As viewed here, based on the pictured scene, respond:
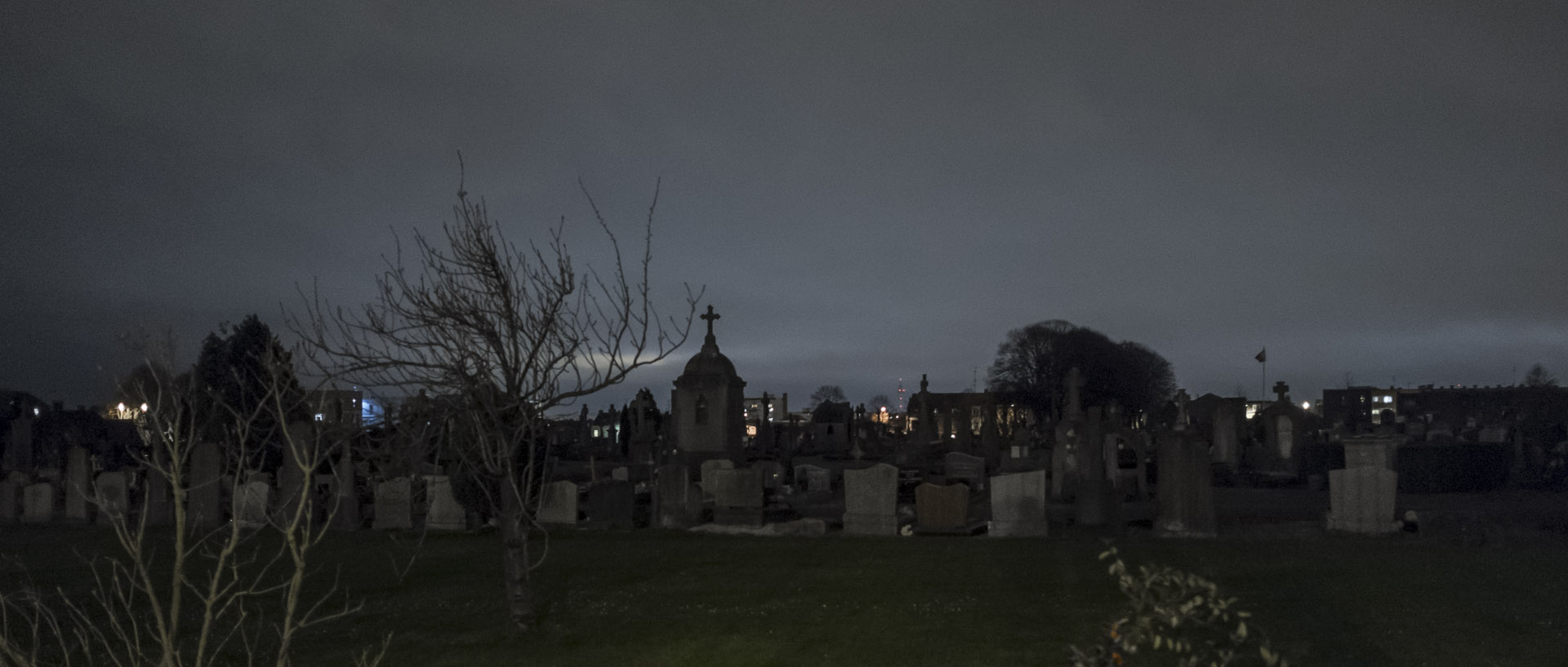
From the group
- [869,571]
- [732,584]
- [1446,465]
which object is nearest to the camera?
[732,584]

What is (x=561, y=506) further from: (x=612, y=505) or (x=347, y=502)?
(x=347, y=502)

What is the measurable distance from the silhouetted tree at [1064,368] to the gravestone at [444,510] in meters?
52.2

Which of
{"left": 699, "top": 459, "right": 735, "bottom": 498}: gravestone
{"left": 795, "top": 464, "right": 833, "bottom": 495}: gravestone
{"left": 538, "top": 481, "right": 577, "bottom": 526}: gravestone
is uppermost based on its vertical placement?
{"left": 699, "top": 459, "right": 735, "bottom": 498}: gravestone

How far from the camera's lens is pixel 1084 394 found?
68000 mm

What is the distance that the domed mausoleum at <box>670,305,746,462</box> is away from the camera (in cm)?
2519

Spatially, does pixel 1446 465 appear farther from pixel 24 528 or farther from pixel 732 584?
pixel 24 528

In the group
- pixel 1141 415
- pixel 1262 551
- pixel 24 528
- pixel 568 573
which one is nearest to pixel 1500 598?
pixel 1262 551

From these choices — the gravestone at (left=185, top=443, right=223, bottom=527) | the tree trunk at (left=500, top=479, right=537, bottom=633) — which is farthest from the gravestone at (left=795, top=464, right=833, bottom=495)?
the tree trunk at (left=500, top=479, right=537, bottom=633)

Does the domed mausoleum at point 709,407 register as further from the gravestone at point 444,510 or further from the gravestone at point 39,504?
the gravestone at point 39,504

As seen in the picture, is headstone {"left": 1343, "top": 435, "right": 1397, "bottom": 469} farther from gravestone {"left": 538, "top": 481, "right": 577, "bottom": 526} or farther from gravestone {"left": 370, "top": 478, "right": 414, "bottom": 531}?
gravestone {"left": 370, "top": 478, "right": 414, "bottom": 531}

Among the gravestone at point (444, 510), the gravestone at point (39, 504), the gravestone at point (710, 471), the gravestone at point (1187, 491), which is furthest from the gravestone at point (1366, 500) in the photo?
the gravestone at point (39, 504)

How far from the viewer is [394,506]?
17.1 meters

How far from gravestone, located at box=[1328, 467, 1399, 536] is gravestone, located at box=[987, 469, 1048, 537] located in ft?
12.9

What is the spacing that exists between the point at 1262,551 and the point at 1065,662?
6346 mm
